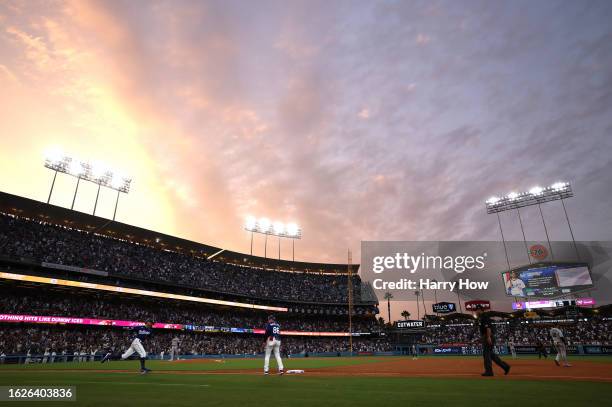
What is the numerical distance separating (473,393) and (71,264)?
156ft

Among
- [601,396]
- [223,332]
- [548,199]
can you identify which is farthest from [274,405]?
[548,199]

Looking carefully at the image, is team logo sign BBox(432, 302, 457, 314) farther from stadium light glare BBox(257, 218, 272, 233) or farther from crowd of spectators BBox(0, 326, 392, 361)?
stadium light glare BBox(257, 218, 272, 233)

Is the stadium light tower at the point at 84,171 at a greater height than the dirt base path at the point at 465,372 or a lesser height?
greater

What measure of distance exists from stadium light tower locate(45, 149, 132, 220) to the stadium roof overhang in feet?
5.54

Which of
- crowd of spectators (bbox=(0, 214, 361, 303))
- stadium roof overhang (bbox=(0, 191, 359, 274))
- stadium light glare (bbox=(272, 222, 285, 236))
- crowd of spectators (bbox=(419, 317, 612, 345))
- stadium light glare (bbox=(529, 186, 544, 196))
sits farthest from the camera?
stadium light glare (bbox=(272, 222, 285, 236))

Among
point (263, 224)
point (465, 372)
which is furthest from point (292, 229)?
point (465, 372)

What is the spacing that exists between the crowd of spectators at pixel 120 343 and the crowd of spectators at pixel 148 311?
2.08 metres

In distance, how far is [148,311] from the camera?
2028 inches

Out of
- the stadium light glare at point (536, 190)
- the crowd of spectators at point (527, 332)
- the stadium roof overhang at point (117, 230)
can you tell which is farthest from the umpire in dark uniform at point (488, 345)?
the stadium light glare at point (536, 190)

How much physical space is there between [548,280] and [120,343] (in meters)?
60.5

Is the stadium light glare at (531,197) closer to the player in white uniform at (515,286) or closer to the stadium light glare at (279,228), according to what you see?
the player in white uniform at (515,286)

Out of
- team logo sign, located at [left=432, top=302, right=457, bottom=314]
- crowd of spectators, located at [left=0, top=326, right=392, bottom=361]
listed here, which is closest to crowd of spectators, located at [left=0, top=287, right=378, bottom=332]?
crowd of spectators, located at [left=0, top=326, right=392, bottom=361]

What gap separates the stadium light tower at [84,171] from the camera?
45.1m

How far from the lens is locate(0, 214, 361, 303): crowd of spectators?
41.1 metres
